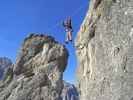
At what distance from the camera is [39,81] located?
170ft

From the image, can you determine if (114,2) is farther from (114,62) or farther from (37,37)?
(37,37)

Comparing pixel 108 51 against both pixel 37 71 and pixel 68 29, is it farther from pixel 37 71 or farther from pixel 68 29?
pixel 37 71

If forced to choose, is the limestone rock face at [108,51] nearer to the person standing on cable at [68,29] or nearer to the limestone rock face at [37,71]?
the person standing on cable at [68,29]

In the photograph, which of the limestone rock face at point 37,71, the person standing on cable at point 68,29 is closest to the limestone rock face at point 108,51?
the person standing on cable at point 68,29

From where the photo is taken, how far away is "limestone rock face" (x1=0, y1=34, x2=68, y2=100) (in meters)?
51.8

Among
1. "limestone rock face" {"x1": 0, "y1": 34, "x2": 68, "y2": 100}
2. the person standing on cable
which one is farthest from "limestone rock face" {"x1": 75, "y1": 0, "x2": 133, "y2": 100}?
"limestone rock face" {"x1": 0, "y1": 34, "x2": 68, "y2": 100}

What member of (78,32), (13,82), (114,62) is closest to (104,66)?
(114,62)

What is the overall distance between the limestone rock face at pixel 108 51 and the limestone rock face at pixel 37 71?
21495 millimetres

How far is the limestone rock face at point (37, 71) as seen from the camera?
51.8 m

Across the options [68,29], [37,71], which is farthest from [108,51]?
[37,71]

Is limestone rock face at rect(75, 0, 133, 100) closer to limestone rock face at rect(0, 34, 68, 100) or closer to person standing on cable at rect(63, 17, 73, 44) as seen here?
person standing on cable at rect(63, 17, 73, 44)

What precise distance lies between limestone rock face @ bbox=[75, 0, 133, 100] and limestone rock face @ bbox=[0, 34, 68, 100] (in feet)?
70.5

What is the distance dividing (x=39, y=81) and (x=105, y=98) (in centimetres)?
2862

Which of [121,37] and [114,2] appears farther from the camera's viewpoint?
[114,2]
